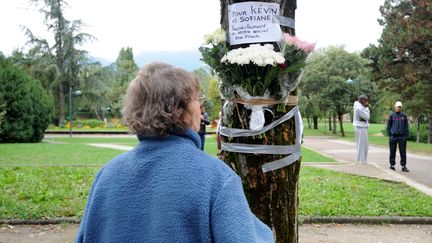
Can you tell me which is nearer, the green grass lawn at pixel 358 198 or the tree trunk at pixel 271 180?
the tree trunk at pixel 271 180

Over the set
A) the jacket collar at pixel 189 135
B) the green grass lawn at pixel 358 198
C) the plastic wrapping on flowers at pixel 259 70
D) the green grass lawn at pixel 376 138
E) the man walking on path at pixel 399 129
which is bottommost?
the green grass lawn at pixel 376 138

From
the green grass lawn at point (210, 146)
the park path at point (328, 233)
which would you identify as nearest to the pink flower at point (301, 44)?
the park path at point (328, 233)

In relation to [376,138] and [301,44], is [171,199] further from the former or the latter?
[376,138]

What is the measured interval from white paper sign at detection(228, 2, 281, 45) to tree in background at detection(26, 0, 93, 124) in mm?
47559

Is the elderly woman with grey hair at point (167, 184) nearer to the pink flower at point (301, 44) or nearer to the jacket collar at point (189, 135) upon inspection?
the jacket collar at point (189, 135)

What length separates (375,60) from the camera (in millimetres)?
29000

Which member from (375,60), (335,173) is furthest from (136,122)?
(375,60)

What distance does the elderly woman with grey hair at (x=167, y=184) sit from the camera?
1.76 meters

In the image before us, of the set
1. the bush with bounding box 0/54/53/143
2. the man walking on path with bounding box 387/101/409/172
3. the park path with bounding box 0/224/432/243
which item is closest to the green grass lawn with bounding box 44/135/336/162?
the bush with bounding box 0/54/53/143

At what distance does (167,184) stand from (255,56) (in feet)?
4.91

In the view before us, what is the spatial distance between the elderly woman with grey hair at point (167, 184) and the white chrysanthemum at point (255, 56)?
119cm

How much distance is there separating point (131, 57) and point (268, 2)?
314ft

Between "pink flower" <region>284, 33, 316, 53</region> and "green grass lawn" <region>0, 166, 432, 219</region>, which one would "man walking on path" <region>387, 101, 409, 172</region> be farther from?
"pink flower" <region>284, 33, 316, 53</region>

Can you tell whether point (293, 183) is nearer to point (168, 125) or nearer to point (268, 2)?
point (268, 2)
